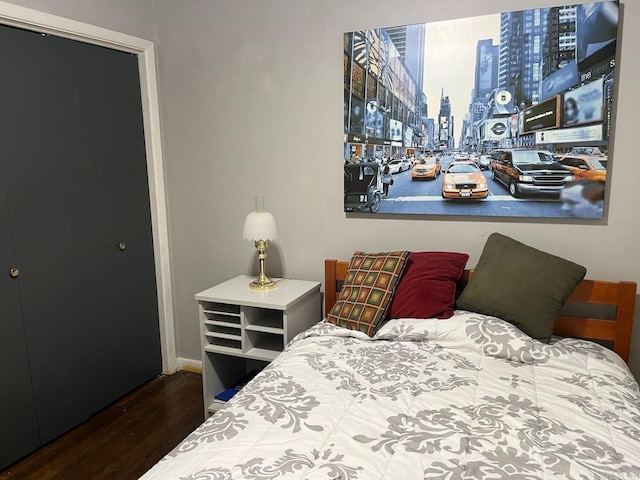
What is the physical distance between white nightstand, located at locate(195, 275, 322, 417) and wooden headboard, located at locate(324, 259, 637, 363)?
129 centimetres

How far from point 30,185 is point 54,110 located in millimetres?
407

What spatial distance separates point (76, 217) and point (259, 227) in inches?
38.4

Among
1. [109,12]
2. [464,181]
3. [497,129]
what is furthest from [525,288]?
[109,12]

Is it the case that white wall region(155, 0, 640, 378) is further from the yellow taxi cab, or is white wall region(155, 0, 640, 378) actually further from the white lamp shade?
the white lamp shade

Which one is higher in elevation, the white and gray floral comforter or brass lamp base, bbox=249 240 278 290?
brass lamp base, bbox=249 240 278 290

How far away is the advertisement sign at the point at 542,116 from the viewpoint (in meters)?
2.25

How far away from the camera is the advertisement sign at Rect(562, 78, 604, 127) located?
7.09 ft

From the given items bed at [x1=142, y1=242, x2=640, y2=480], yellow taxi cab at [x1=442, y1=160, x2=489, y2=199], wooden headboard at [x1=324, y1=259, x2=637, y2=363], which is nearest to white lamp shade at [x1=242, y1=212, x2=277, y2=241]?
bed at [x1=142, y1=242, x2=640, y2=480]

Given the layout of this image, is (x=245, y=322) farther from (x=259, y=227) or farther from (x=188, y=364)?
(x=188, y=364)

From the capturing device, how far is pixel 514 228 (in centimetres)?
243

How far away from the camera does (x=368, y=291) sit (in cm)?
236

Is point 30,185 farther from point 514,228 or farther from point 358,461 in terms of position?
point 514,228

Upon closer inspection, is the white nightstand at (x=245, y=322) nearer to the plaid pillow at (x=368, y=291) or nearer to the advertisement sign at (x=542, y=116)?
the plaid pillow at (x=368, y=291)

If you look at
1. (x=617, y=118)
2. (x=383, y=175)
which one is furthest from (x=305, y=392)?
(x=617, y=118)
